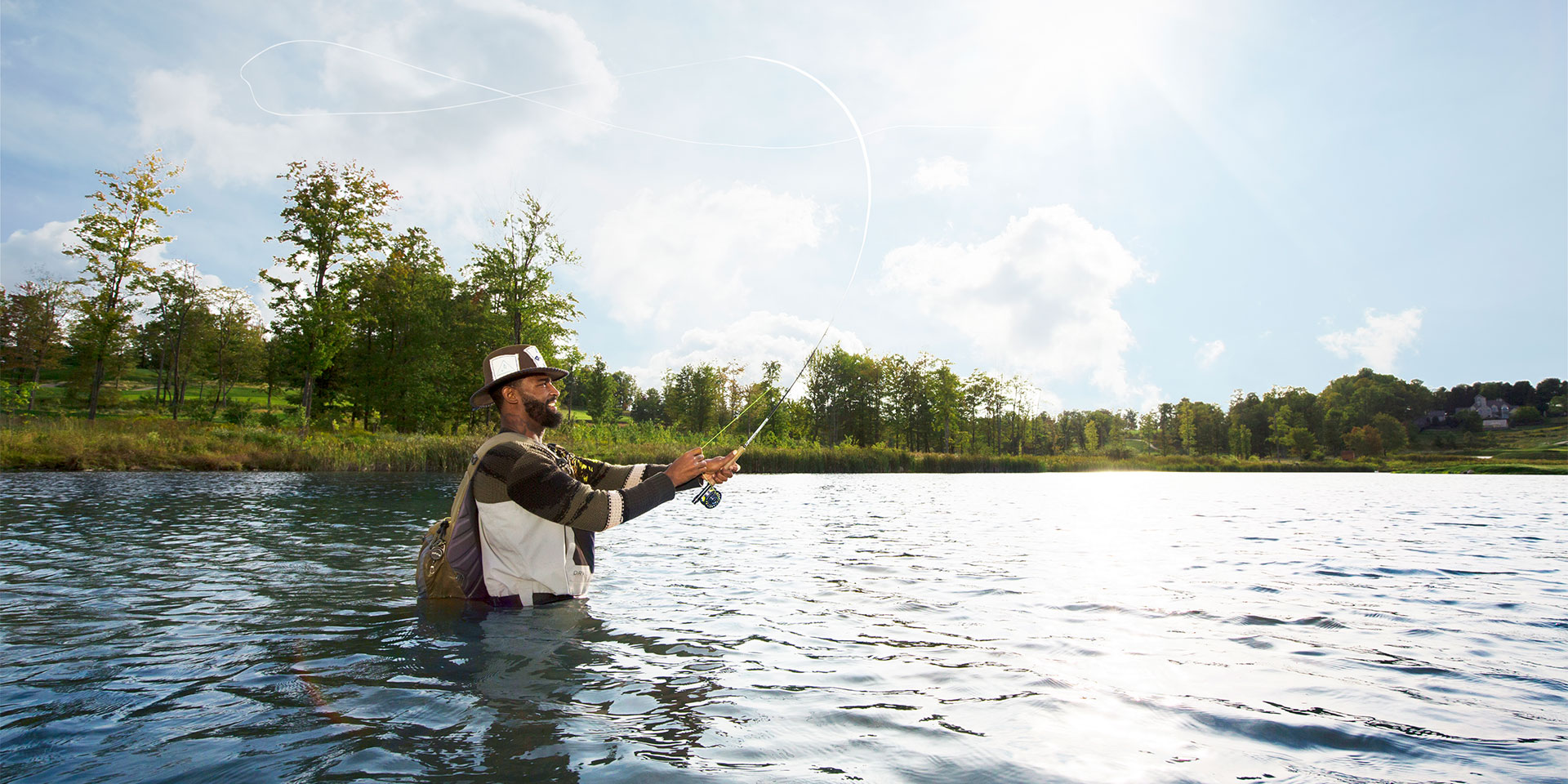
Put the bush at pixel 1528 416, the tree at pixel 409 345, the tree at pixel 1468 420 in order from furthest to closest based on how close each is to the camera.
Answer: the bush at pixel 1528 416, the tree at pixel 1468 420, the tree at pixel 409 345

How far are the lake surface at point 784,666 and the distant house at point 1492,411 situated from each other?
173 meters

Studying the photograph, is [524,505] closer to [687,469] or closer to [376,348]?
[687,469]

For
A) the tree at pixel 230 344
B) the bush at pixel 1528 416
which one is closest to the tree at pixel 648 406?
the tree at pixel 230 344

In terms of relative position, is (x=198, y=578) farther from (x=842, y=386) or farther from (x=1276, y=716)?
(x=842, y=386)

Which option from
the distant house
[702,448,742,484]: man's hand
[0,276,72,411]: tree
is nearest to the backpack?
[702,448,742,484]: man's hand

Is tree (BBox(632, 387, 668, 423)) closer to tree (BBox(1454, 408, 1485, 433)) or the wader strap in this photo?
the wader strap

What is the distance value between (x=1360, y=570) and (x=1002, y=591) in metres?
4.92

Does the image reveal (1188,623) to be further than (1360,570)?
No

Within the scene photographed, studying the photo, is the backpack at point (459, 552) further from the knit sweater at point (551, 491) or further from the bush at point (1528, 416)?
the bush at point (1528, 416)

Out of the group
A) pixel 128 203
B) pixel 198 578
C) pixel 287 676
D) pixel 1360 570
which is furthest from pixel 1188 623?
pixel 128 203

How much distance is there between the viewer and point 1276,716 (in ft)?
12.6

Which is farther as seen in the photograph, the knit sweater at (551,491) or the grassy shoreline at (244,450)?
the grassy shoreline at (244,450)

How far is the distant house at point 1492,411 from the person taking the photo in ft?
456

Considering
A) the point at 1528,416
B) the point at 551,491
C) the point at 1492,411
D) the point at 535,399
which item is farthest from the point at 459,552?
the point at 1492,411
